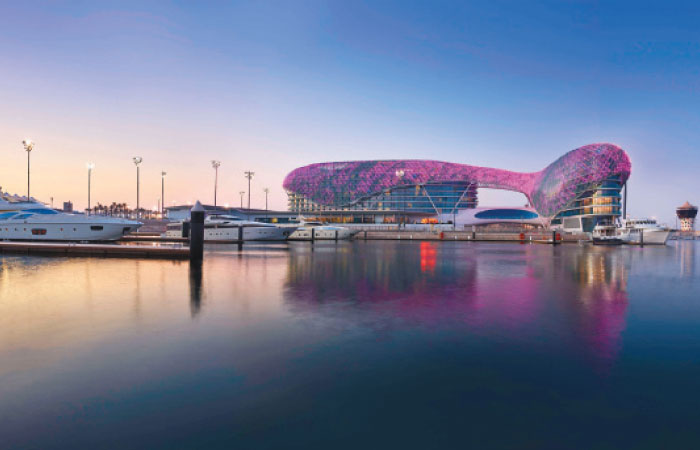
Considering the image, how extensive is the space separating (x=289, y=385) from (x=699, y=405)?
19.0 feet

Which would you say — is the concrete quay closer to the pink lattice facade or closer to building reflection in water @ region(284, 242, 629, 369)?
the pink lattice facade

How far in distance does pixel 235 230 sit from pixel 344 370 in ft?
148

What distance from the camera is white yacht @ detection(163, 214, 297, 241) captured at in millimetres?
49906

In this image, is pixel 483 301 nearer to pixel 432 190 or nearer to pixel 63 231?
pixel 63 231

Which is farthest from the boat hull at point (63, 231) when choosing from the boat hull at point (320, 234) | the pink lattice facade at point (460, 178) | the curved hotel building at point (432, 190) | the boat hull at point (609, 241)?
the curved hotel building at point (432, 190)

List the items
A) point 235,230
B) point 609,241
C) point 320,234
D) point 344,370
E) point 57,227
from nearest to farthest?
point 344,370 < point 57,227 < point 235,230 < point 320,234 < point 609,241

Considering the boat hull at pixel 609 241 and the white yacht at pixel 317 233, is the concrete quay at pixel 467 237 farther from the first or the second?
the white yacht at pixel 317 233

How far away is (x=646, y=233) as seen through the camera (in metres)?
69.9

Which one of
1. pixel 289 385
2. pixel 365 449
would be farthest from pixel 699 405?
pixel 289 385

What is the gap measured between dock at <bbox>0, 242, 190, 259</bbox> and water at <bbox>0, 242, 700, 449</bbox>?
13.2 metres

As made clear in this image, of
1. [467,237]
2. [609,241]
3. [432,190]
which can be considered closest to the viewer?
[609,241]

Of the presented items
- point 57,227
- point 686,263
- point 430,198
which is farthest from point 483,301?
point 430,198

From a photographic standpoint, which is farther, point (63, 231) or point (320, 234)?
point (320, 234)

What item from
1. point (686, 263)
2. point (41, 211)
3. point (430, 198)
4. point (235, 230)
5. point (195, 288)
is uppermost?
point (430, 198)
